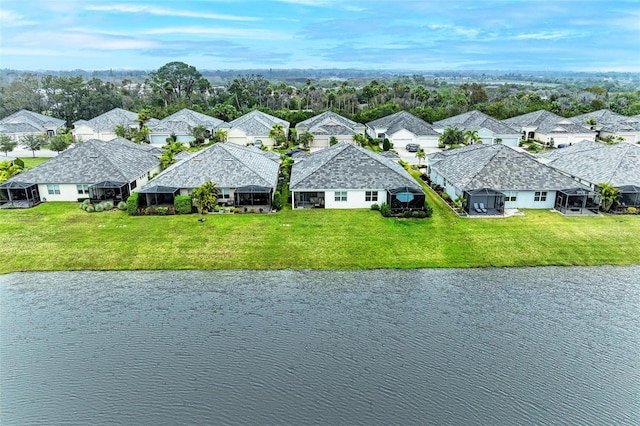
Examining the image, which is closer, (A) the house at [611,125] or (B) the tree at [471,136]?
(B) the tree at [471,136]

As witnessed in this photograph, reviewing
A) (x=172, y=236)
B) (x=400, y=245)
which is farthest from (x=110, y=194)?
(x=400, y=245)

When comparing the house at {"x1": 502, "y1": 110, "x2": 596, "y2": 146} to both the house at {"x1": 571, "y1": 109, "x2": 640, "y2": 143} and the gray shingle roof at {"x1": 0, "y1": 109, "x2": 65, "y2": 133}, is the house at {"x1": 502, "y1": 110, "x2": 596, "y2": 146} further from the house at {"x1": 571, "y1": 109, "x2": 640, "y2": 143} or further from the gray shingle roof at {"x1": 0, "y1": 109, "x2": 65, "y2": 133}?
the gray shingle roof at {"x1": 0, "y1": 109, "x2": 65, "y2": 133}

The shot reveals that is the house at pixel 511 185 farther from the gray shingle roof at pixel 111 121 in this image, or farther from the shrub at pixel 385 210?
the gray shingle roof at pixel 111 121

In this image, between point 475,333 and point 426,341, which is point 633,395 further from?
point 426,341

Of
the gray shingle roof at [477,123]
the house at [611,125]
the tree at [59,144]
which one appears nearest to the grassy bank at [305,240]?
the tree at [59,144]

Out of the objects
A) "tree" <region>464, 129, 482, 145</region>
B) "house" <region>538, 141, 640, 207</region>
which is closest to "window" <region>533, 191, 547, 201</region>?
"house" <region>538, 141, 640, 207</region>

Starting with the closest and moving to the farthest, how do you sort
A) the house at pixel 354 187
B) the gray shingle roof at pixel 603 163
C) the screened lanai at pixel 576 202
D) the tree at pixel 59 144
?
1. the screened lanai at pixel 576 202
2. the house at pixel 354 187
3. the gray shingle roof at pixel 603 163
4. the tree at pixel 59 144

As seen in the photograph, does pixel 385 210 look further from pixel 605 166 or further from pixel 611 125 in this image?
pixel 611 125
